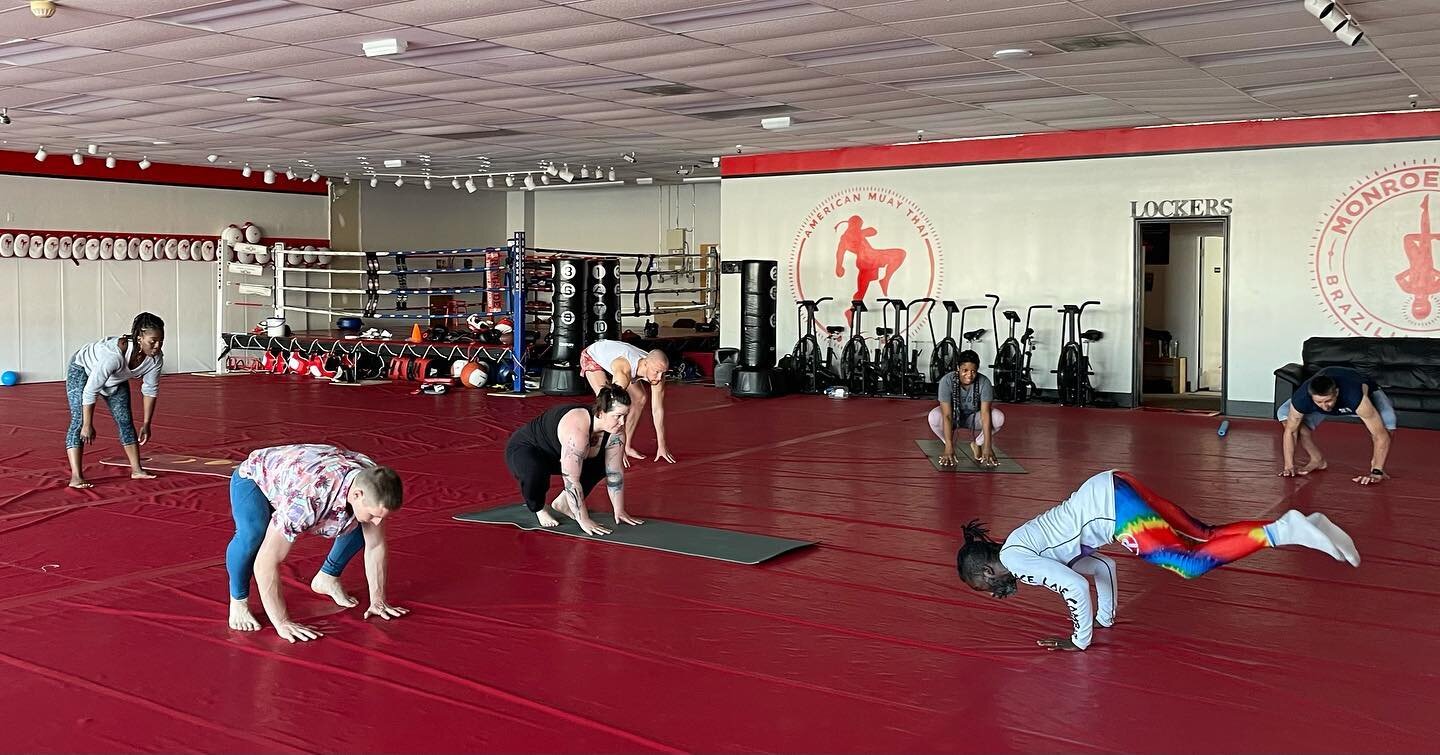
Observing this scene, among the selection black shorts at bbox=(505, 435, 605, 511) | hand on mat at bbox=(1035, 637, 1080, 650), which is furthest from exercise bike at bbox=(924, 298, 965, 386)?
hand on mat at bbox=(1035, 637, 1080, 650)

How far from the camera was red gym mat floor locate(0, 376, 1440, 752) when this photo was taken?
3.39m

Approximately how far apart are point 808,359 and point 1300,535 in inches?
413

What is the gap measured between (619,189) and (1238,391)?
12.5m

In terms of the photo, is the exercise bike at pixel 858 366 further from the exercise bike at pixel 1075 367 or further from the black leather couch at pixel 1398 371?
the black leather couch at pixel 1398 371

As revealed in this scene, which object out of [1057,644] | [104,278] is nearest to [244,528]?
[1057,644]

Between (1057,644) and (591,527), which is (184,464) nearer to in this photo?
(591,527)

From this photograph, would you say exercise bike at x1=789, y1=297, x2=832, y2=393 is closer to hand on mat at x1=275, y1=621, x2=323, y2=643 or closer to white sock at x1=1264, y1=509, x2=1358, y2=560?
hand on mat at x1=275, y1=621, x2=323, y2=643

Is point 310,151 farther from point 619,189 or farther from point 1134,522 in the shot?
point 1134,522

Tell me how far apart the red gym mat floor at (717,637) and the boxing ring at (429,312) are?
19.5 ft

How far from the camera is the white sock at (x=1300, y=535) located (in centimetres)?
365

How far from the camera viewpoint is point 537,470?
5.80 m

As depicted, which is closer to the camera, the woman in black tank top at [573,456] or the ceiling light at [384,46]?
the woman in black tank top at [573,456]

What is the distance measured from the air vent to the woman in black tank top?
453 cm

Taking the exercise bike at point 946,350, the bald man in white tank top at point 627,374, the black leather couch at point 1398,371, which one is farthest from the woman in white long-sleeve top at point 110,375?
the black leather couch at point 1398,371
